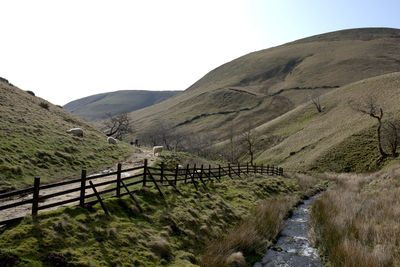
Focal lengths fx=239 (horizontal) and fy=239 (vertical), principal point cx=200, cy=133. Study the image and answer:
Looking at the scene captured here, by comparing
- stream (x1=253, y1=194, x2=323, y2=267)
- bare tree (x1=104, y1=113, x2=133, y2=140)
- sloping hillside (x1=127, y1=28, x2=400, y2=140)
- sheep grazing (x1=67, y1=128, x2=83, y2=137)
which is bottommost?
stream (x1=253, y1=194, x2=323, y2=267)

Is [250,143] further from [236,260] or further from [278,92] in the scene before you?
[278,92]

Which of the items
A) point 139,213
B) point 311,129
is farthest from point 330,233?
point 311,129

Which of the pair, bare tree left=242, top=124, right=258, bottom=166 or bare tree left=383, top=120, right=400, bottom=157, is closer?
bare tree left=383, top=120, right=400, bottom=157

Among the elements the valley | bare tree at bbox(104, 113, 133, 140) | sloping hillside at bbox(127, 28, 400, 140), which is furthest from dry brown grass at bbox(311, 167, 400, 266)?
sloping hillside at bbox(127, 28, 400, 140)

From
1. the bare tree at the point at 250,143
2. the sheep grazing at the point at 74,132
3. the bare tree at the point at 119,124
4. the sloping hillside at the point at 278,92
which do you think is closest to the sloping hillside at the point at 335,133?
the bare tree at the point at 250,143

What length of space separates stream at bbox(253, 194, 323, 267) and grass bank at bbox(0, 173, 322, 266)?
55cm

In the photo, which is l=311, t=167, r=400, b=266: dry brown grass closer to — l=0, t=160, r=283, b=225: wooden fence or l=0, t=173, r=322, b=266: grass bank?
l=0, t=173, r=322, b=266: grass bank

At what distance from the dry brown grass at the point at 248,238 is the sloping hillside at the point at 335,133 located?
94.4 ft

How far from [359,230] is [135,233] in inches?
396

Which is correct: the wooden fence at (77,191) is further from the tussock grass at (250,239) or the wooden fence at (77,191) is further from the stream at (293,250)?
the stream at (293,250)

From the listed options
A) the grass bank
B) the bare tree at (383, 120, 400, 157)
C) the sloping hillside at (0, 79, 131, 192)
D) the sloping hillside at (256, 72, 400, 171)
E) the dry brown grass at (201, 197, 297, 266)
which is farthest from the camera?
the sloping hillside at (256, 72, 400, 171)

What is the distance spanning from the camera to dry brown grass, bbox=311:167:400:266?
866cm

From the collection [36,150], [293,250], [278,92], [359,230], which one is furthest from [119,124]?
[278,92]

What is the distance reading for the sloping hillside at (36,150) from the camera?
15.8 m
